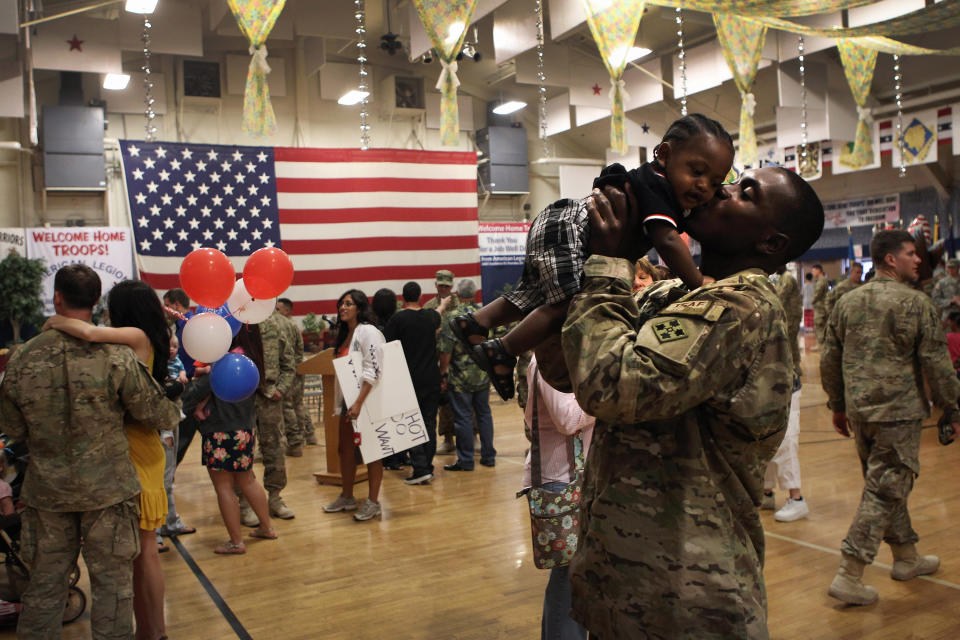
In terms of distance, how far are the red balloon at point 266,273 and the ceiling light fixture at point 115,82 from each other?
8850 mm

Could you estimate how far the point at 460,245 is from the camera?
11219 mm

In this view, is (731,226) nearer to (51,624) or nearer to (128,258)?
(51,624)

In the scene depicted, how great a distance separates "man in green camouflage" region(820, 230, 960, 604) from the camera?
10.7 feet

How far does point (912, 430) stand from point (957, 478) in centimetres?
251

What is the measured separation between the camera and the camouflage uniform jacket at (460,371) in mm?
6297

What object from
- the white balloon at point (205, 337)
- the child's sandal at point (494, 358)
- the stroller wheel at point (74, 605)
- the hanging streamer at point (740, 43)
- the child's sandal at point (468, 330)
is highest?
the hanging streamer at point (740, 43)

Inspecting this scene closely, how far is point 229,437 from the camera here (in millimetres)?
4199

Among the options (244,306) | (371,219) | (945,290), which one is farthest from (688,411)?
(945,290)

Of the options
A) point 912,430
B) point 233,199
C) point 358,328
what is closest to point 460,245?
point 233,199

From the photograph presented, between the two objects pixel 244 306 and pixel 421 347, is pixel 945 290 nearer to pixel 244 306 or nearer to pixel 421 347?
pixel 421 347

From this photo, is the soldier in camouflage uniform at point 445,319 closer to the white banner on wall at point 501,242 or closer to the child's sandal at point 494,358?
the child's sandal at point 494,358

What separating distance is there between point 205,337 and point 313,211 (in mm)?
6966

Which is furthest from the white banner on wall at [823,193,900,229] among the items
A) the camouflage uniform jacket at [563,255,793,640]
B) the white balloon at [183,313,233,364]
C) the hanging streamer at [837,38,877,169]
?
the camouflage uniform jacket at [563,255,793,640]

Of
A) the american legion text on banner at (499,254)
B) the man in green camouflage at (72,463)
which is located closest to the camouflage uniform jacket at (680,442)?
the man in green camouflage at (72,463)
